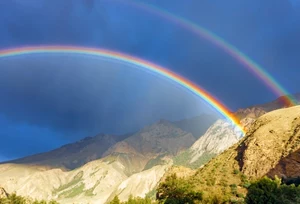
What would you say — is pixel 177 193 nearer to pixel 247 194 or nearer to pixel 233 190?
pixel 233 190

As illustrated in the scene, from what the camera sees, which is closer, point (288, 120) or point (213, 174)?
point (213, 174)

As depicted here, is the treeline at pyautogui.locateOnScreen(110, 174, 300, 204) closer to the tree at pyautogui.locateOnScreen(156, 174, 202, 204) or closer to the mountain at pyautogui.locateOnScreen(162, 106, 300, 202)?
the tree at pyautogui.locateOnScreen(156, 174, 202, 204)

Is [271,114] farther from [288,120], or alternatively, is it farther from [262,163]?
[262,163]

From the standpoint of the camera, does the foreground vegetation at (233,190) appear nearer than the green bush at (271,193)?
No

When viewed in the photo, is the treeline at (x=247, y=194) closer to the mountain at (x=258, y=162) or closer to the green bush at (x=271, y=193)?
the green bush at (x=271, y=193)

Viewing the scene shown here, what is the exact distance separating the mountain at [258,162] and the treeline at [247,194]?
214 cm

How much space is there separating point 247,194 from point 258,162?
829 inches

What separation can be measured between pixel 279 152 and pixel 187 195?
24.2 meters

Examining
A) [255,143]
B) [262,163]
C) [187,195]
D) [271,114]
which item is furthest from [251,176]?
[271,114]

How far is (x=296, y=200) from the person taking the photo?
5006cm

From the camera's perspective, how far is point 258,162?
7138cm

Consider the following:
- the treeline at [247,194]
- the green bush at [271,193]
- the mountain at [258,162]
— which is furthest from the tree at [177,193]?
the green bush at [271,193]

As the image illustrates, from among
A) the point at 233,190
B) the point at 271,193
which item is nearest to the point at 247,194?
the point at 271,193

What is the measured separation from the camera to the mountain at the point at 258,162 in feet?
214
